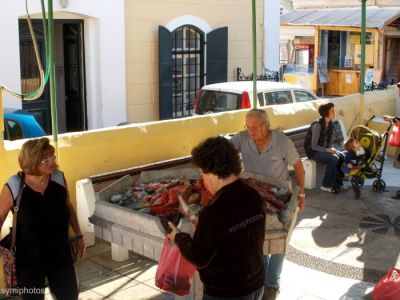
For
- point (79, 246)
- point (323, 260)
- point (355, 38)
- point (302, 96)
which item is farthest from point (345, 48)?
point (79, 246)

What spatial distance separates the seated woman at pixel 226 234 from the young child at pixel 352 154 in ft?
18.5

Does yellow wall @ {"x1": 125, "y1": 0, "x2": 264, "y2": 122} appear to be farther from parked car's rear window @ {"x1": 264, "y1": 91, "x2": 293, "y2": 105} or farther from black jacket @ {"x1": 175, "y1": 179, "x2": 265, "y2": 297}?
black jacket @ {"x1": 175, "y1": 179, "x2": 265, "y2": 297}

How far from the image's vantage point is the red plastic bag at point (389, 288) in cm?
505

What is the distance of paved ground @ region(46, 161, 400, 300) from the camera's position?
580cm

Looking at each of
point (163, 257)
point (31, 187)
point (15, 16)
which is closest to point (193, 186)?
point (163, 257)

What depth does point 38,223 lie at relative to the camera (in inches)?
163

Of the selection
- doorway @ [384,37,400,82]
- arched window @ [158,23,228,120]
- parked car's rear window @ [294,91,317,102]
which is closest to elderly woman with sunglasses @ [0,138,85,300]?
parked car's rear window @ [294,91,317,102]

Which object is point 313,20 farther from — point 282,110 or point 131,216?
point 131,216

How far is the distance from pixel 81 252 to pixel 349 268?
9.86 feet

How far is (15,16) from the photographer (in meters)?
11.5

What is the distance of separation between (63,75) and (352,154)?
719 centimetres

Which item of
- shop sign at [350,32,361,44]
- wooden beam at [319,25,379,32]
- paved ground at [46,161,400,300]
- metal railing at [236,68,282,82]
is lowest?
paved ground at [46,161,400,300]

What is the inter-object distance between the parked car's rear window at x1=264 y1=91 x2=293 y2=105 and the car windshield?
0.72 meters

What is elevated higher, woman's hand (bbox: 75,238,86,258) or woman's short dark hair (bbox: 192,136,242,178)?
woman's short dark hair (bbox: 192,136,242,178)
